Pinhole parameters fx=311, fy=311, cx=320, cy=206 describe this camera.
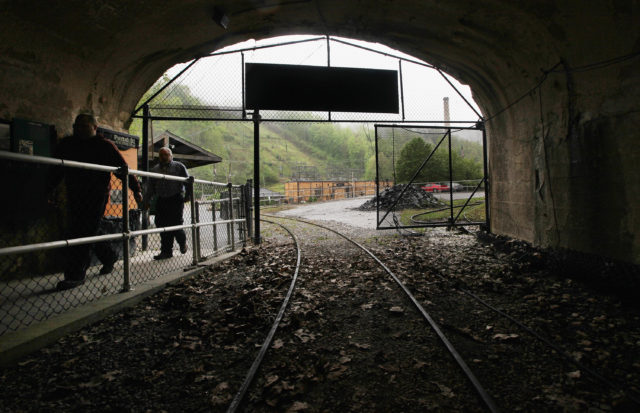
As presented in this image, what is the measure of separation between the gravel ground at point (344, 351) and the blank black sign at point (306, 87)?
16.3 ft

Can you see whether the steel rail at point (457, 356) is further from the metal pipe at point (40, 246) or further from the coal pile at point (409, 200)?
the coal pile at point (409, 200)

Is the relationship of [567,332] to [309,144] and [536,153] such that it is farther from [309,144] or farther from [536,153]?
[309,144]

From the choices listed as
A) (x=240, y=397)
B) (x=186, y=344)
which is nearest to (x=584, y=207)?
(x=240, y=397)

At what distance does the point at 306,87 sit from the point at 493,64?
4.24m

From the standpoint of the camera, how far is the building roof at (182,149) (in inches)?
430

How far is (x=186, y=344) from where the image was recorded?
2887mm

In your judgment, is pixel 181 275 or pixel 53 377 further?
pixel 181 275

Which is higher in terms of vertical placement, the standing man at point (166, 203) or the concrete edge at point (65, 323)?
the standing man at point (166, 203)

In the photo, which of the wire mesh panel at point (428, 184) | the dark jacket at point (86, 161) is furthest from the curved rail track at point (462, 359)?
the wire mesh panel at point (428, 184)

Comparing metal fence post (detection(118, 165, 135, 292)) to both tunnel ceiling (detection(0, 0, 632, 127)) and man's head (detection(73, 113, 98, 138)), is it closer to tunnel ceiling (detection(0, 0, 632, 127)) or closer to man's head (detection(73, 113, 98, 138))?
man's head (detection(73, 113, 98, 138))

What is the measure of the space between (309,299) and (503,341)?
221 cm

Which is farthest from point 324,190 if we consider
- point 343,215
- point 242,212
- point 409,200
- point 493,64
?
point 493,64

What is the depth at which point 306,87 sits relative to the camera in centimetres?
805

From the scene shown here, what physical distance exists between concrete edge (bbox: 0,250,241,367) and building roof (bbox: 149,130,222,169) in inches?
310
